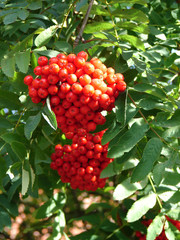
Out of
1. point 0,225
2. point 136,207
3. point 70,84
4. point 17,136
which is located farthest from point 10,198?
point 70,84

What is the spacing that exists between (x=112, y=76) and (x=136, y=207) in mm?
737

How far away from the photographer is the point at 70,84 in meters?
1.71

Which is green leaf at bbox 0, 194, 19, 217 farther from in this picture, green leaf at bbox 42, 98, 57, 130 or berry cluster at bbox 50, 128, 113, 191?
green leaf at bbox 42, 98, 57, 130

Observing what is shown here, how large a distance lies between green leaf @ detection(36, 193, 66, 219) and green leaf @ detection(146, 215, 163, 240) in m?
0.91

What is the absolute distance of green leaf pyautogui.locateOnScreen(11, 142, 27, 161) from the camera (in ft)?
5.88

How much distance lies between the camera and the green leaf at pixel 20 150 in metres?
1.79

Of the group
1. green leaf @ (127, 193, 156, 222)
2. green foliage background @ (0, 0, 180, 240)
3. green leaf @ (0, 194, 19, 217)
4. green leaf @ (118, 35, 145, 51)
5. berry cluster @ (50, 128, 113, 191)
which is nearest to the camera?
green foliage background @ (0, 0, 180, 240)

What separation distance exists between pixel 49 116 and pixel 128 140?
0.39 m

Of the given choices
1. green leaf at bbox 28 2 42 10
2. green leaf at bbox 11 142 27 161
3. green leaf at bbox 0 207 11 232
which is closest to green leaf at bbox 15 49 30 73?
green leaf at bbox 11 142 27 161

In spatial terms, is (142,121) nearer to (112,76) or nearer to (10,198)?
(112,76)

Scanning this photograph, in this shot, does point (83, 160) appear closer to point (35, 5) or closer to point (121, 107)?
point (121, 107)

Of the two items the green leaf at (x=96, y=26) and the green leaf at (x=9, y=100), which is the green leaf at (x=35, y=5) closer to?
the green leaf at (x=96, y=26)

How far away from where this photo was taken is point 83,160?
7.47 ft

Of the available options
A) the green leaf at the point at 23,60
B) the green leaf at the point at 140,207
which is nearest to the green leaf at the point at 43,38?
the green leaf at the point at 23,60
